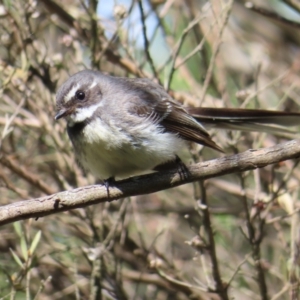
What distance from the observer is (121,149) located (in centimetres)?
400

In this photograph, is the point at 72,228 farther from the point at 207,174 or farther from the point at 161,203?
the point at 207,174

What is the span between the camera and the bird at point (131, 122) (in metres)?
4.05

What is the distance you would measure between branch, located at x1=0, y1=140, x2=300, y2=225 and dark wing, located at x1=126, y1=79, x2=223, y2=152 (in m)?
0.64

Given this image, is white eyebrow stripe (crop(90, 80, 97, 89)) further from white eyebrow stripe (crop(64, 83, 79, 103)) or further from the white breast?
the white breast

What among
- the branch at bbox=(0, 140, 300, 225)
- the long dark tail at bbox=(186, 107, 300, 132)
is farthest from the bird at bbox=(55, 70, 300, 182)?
the branch at bbox=(0, 140, 300, 225)

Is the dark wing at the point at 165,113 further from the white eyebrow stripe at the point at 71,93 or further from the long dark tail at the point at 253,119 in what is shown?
the white eyebrow stripe at the point at 71,93

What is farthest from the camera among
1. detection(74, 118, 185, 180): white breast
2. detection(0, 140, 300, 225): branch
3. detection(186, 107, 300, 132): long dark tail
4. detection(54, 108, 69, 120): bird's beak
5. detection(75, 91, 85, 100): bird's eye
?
detection(186, 107, 300, 132): long dark tail

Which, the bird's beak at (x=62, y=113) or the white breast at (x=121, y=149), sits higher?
the bird's beak at (x=62, y=113)

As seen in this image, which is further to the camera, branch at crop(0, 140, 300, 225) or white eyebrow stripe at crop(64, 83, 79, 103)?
white eyebrow stripe at crop(64, 83, 79, 103)

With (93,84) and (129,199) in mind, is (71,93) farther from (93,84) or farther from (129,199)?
(129,199)

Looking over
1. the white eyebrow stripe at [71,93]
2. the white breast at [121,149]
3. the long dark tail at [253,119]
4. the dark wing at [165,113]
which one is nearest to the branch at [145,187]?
the white breast at [121,149]

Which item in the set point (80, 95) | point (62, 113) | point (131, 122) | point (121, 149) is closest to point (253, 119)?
point (131, 122)

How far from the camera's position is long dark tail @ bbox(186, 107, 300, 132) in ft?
14.6

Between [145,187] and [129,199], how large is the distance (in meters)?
0.93
